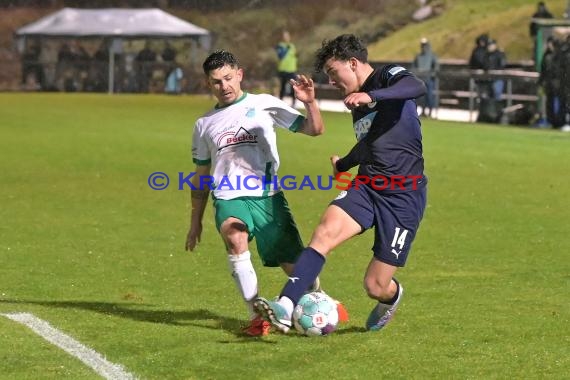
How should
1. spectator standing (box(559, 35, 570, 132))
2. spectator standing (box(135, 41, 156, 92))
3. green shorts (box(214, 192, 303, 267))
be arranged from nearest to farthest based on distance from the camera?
green shorts (box(214, 192, 303, 267))
spectator standing (box(559, 35, 570, 132))
spectator standing (box(135, 41, 156, 92))

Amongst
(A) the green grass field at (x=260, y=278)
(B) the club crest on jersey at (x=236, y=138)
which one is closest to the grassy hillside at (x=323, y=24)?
(A) the green grass field at (x=260, y=278)

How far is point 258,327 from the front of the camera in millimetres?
8211

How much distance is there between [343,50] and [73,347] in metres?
2.32

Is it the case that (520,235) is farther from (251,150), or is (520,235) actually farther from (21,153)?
(21,153)

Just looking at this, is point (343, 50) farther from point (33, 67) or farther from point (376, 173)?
point (33, 67)

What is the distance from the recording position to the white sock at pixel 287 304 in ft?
25.6

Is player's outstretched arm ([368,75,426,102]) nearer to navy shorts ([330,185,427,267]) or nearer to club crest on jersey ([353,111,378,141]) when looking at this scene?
club crest on jersey ([353,111,378,141])

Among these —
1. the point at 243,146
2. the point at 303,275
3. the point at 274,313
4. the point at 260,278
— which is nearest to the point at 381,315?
the point at 303,275

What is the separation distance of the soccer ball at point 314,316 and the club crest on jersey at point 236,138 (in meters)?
1.10

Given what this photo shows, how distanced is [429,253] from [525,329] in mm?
3807

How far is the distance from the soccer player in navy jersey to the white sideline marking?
46.5 inches

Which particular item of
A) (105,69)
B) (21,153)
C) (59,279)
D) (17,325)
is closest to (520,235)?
(59,279)

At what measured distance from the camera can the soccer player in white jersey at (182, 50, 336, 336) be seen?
851cm

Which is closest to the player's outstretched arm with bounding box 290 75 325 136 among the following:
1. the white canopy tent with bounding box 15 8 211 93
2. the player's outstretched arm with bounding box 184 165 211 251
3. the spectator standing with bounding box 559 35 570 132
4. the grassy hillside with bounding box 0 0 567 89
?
the player's outstretched arm with bounding box 184 165 211 251
